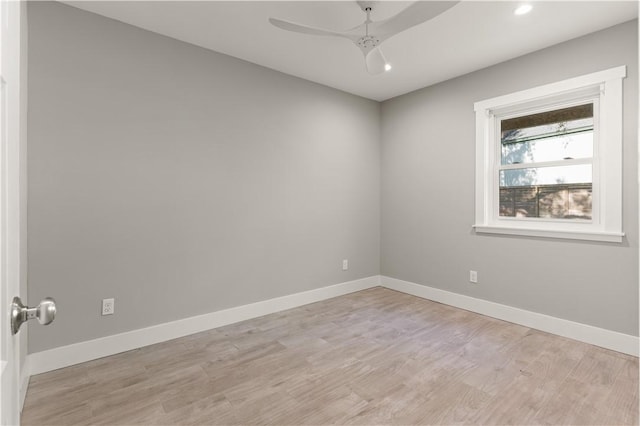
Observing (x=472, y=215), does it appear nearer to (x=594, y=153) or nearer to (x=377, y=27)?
(x=594, y=153)

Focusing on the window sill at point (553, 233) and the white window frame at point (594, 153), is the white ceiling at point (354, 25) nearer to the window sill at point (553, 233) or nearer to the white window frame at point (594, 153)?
the white window frame at point (594, 153)

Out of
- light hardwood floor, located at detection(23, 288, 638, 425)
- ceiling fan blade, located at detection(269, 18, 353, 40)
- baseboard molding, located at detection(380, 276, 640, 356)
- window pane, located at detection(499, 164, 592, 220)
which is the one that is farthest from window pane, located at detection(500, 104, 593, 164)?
ceiling fan blade, located at detection(269, 18, 353, 40)

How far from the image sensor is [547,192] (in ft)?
10.3

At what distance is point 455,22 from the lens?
2553 millimetres

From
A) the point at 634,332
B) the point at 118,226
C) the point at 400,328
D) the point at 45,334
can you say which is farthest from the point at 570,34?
the point at 45,334

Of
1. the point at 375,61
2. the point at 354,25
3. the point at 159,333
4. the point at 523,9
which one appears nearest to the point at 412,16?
the point at 375,61

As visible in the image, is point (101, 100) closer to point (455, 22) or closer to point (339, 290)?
point (455, 22)

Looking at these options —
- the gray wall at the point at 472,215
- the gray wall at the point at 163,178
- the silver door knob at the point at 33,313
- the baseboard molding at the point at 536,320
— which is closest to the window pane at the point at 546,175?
the gray wall at the point at 472,215

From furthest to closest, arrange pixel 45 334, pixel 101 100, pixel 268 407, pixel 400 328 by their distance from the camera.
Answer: pixel 400 328 < pixel 101 100 < pixel 45 334 < pixel 268 407

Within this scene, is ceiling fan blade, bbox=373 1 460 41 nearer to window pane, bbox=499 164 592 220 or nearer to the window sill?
window pane, bbox=499 164 592 220

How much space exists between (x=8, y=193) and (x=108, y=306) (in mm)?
2208

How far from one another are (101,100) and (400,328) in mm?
3168

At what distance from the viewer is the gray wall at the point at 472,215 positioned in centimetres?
258

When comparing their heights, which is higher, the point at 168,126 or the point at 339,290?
the point at 168,126
